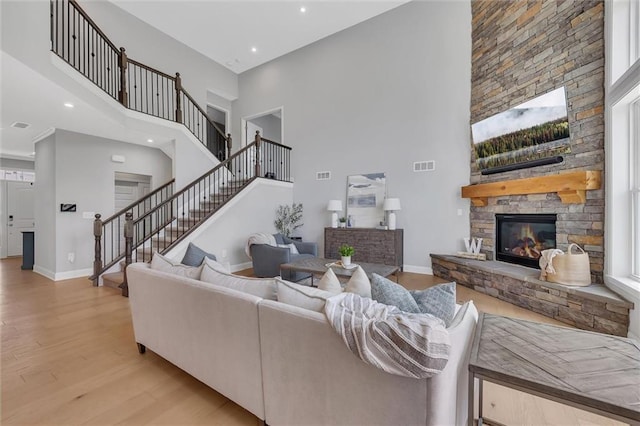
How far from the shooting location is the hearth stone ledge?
2.72 meters

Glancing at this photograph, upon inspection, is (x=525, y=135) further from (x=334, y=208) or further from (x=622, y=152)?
(x=334, y=208)

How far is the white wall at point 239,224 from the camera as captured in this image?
5.10m

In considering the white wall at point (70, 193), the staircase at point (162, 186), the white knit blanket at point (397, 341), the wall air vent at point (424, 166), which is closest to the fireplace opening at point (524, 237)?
the wall air vent at point (424, 166)

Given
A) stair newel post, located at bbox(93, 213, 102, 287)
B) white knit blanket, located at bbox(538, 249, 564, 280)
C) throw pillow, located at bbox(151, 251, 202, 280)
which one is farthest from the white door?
white knit blanket, located at bbox(538, 249, 564, 280)

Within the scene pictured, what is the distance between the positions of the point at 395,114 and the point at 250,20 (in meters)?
3.78

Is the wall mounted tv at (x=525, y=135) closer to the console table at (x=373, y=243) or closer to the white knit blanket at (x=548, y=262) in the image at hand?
the white knit blanket at (x=548, y=262)

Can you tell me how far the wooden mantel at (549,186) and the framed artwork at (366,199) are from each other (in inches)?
68.5

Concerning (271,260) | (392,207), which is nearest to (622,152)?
(392,207)

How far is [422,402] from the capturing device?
1.08 metres

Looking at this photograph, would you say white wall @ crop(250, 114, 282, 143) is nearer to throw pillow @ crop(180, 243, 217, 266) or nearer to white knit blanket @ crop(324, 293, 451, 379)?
throw pillow @ crop(180, 243, 217, 266)

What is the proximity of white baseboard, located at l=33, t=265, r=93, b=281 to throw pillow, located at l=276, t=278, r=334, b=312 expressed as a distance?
5.47m

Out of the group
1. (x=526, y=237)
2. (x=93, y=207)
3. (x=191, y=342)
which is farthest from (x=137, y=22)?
(x=526, y=237)

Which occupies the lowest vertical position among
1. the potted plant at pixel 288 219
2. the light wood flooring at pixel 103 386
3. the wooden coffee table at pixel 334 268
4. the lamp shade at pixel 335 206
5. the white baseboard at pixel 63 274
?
the light wood flooring at pixel 103 386

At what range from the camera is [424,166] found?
Result: 214 inches
